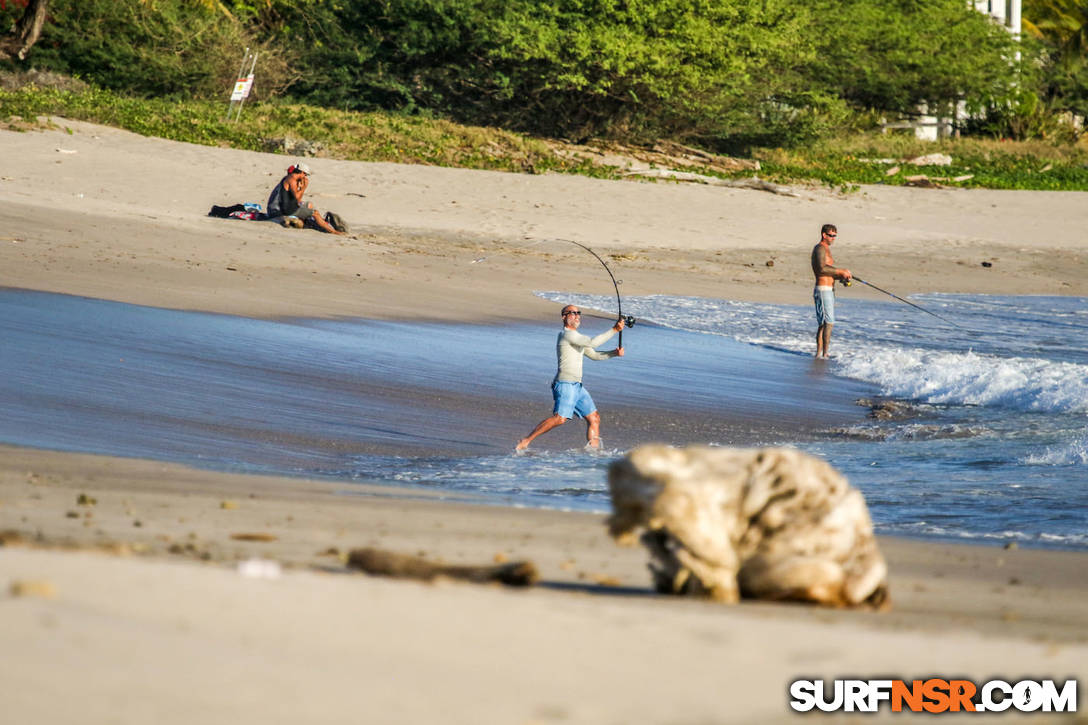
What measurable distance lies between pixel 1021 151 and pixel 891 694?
4140cm

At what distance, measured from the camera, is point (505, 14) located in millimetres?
33375

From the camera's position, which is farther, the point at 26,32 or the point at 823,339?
the point at 26,32

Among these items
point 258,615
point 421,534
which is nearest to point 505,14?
point 421,534

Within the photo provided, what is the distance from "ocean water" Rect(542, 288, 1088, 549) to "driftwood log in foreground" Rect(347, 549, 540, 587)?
11.0ft

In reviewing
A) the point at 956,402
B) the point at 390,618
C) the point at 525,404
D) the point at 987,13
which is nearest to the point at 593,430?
the point at 525,404

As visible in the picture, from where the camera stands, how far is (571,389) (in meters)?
9.63

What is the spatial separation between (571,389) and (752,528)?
563cm

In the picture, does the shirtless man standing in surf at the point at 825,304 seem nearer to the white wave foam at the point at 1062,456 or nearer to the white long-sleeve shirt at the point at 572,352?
the white wave foam at the point at 1062,456

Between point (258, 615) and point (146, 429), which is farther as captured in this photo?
point (146, 429)

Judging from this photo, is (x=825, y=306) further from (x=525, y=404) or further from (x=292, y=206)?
(x=292, y=206)

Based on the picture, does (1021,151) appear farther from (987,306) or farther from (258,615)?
(258,615)

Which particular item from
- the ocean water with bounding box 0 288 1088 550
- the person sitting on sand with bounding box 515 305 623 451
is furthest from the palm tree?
the person sitting on sand with bounding box 515 305 623 451

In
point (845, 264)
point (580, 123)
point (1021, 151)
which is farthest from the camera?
point (1021, 151)

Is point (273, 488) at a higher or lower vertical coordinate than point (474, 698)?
lower
